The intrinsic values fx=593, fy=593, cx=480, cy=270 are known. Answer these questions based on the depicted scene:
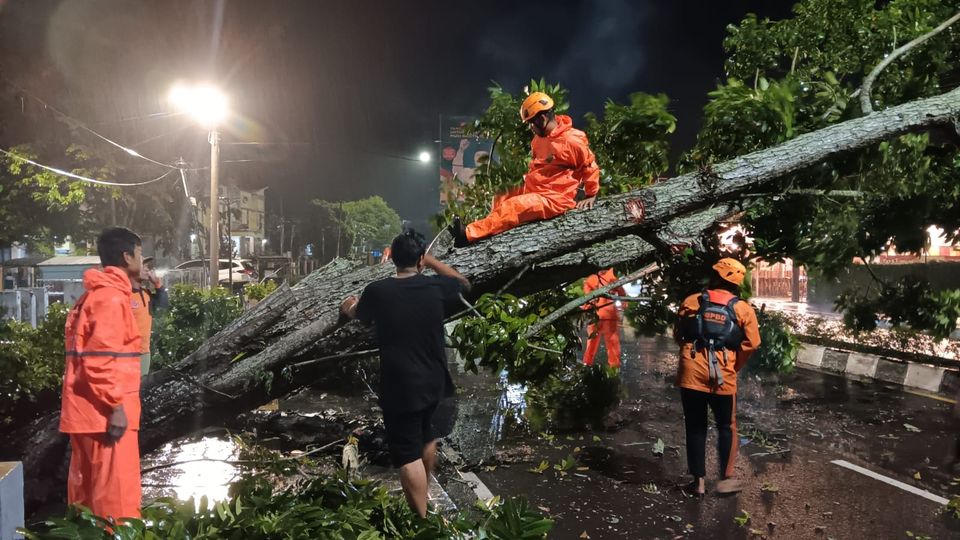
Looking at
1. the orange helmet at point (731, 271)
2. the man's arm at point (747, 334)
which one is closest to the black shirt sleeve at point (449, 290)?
the orange helmet at point (731, 271)

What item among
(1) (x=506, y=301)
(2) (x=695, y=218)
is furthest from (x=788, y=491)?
(1) (x=506, y=301)

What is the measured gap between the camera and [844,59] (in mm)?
6102

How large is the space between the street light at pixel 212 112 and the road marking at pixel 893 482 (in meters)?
11.1

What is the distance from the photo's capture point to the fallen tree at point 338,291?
145 inches

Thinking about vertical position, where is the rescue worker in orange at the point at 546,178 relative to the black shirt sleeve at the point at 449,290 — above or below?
above

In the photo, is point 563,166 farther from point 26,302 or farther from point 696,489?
point 26,302

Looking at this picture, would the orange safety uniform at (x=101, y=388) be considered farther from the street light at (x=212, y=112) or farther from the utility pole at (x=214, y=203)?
the utility pole at (x=214, y=203)

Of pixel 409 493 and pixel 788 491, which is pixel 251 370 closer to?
pixel 409 493

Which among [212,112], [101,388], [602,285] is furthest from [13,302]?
[602,285]

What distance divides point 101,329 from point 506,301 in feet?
6.73

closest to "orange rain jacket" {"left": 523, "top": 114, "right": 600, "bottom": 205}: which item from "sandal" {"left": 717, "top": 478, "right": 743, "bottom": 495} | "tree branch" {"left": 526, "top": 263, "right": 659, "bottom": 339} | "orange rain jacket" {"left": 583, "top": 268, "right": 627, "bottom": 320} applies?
"tree branch" {"left": 526, "top": 263, "right": 659, "bottom": 339}

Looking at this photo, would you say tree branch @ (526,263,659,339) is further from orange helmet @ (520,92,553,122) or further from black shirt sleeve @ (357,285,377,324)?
orange helmet @ (520,92,553,122)

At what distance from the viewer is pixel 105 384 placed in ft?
9.18

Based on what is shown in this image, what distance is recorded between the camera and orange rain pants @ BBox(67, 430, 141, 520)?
2.87m
